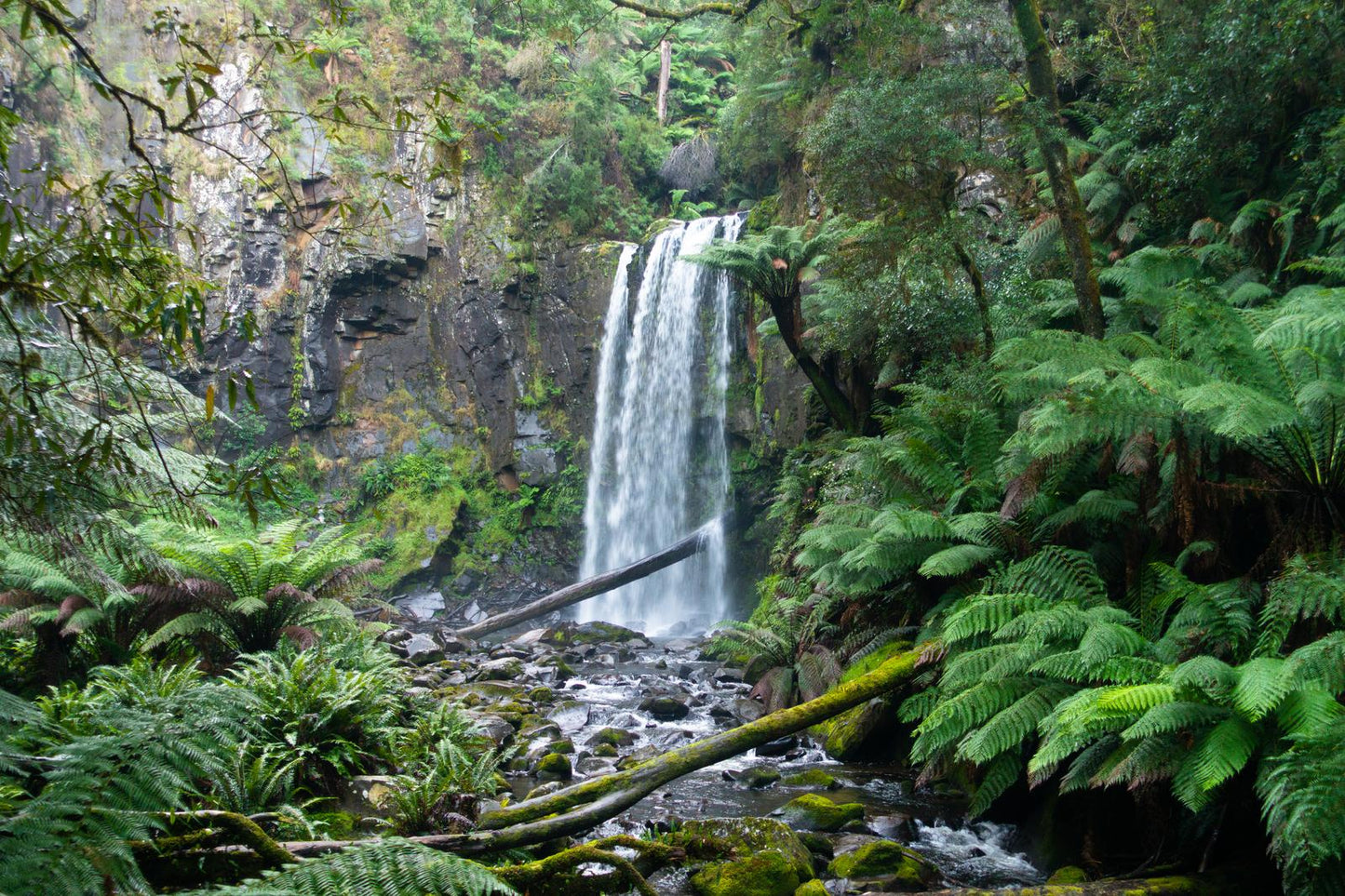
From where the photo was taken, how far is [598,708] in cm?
758

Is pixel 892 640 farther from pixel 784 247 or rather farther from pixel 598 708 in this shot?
pixel 784 247

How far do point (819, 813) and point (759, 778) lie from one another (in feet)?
3.10

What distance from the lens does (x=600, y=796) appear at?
136 inches

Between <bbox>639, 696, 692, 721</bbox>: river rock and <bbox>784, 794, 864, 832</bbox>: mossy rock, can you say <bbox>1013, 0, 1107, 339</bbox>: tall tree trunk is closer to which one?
<bbox>784, 794, 864, 832</bbox>: mossy rock

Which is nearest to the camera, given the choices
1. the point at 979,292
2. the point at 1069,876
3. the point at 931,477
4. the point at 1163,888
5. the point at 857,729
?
the point at 1163,888

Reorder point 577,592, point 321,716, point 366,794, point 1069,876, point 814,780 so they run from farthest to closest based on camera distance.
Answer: point 577,592, point 814,780, point 321,716, point 366,794, point 1069,876

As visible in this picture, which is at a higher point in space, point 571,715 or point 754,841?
point 754,841

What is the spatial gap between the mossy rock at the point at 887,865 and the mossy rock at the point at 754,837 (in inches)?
6.7

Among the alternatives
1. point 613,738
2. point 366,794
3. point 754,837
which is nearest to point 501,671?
point 613,738

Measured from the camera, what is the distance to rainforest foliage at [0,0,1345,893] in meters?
2.33

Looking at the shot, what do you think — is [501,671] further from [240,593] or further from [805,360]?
[805,360]

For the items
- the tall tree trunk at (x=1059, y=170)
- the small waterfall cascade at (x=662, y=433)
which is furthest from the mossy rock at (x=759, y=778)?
the small waterfall cascade at (x=662, y=433)

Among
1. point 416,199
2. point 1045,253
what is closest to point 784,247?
point 1045,253

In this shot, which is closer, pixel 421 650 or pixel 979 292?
pixel 979 292
